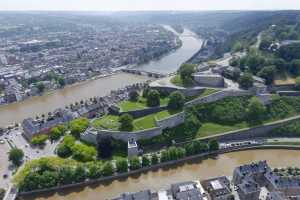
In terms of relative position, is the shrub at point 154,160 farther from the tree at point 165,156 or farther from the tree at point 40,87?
the tree at point 40,87

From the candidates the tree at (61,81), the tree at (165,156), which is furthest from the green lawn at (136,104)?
the tree at (61,81)

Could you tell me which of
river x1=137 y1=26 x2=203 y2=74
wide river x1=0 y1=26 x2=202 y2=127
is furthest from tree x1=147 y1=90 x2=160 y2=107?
river x1=137 y1=26 x2=203 y2=74

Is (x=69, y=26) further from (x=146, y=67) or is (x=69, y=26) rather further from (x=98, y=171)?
(x=98, y=171)

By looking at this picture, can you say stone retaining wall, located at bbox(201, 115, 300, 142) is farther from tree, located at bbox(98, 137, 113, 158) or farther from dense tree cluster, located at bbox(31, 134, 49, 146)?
dense tree cluster, located at bbox(31, 134, 49, 146)

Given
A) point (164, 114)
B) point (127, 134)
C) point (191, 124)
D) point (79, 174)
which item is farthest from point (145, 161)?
point (191, 124)

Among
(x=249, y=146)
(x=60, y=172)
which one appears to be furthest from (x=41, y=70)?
(x=249, y=146)
